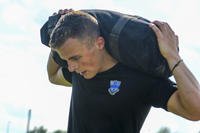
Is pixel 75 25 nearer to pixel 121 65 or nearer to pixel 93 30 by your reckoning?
pixel 93 30

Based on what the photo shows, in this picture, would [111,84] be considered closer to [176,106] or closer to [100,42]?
[100,42]

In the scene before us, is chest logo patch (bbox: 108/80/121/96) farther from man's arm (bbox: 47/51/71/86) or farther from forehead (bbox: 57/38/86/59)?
man's arm (bbox: 47/51/71/86)

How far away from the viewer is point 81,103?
17.6 feet

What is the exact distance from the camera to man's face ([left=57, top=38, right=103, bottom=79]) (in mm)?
4980

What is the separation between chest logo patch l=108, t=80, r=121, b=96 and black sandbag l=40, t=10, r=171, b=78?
0.17 meters

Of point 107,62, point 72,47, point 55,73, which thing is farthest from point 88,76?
point 55,73

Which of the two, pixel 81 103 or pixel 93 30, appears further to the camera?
pixel 81 103

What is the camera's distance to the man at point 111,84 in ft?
16.2

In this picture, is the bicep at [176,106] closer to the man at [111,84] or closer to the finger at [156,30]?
the man at [111,84]

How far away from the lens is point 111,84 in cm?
521

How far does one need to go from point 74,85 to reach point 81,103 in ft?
0.64

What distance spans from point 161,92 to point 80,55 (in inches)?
23.8

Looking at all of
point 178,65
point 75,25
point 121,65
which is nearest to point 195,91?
point 178,65

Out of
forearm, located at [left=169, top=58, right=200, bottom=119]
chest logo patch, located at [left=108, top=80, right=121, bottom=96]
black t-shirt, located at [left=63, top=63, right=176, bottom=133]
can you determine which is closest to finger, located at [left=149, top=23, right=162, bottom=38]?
forearm, located at [left=169, top=58, right=200, bottom=119]
